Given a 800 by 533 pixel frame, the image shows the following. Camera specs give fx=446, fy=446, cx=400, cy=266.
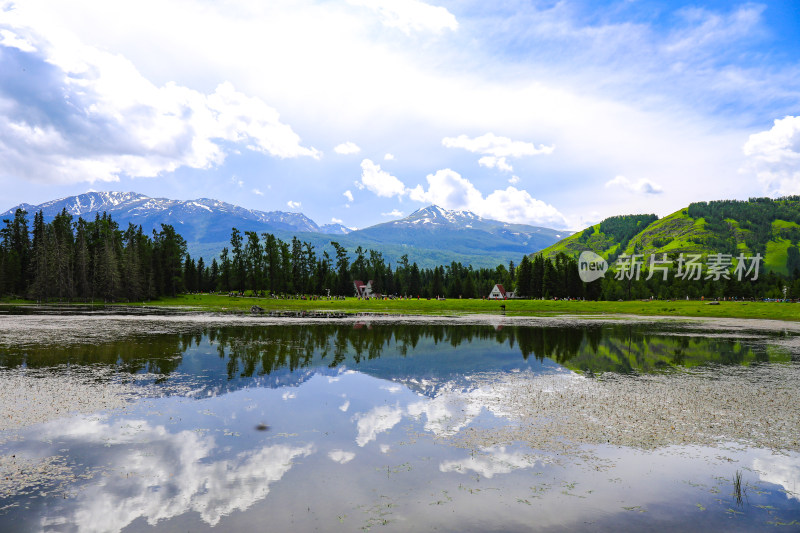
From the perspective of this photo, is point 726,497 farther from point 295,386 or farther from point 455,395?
point 295,386

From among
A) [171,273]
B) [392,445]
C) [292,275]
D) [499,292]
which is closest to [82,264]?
[171,273]

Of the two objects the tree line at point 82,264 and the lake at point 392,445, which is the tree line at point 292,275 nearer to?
the tree line at point 82,264

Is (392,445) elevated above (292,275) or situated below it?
below

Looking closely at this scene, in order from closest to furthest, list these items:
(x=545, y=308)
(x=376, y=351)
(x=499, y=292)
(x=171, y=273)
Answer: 1. (x=376, y=351)
2. (x=545, y=308)
3. (x=171, y=273)
4. (x=499, y=292)

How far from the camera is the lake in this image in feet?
33.4

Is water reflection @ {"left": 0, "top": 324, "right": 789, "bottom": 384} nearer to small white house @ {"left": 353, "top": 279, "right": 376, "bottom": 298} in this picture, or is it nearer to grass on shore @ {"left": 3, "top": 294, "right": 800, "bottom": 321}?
grass on shore @ {"left": 3, "top": 294, "right": 800, "bottom": 321}

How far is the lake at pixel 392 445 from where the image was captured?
10172mm

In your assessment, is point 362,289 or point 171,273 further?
point 362,289

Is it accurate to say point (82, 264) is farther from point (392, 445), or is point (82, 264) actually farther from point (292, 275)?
point (392, 445)

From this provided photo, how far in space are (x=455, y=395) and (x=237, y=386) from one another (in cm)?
1118

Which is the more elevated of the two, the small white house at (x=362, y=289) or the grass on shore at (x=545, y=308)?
the small white house at (x=362, y=289)

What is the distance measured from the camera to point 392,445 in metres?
14.7

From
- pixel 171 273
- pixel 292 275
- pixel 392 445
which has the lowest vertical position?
pixel 392 445

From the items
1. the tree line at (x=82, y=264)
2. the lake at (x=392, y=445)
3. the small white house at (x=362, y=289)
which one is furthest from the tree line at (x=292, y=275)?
the lake at (x=392, y=445)
